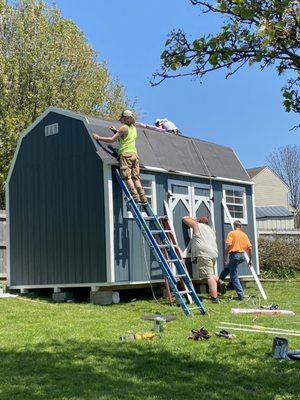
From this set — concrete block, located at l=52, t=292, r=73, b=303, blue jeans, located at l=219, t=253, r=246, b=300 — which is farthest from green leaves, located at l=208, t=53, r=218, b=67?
concrete block, located at l=52, t=292, r=73, b=303

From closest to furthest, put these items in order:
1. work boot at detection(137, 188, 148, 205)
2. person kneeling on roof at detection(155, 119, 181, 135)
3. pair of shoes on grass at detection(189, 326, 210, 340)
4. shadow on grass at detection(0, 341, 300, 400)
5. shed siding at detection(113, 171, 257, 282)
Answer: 1. shadow on grass at detection(0, 341, 300, 400)
2. pair of shoes on grass at detection(189, 326, 210, 340)
3. work boot at detection(137, 188, 148, 205)
4. shed siding at detection(113, 171, 257, 282)
5. person kneeling on roof at detection(155, 119, 181, 135)

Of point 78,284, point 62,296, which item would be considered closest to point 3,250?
point 62,296

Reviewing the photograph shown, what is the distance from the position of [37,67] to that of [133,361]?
19.4 meters

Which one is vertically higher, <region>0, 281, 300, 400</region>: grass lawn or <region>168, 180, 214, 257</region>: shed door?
<region>168, 180, 214, 257</region>: shed door

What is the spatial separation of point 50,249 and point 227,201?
195 inches

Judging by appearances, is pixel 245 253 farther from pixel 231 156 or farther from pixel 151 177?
pixel 231 156

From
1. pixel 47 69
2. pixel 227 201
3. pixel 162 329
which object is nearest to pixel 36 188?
pixel 227 201

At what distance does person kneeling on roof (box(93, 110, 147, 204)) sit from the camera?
11.7 m

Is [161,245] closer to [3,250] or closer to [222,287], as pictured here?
[222,287]

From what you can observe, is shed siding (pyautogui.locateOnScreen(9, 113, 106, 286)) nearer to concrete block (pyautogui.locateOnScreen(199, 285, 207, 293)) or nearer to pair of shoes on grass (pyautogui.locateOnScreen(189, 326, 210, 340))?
concrete block (pyautogui.locateOnScreen(199, 285, 207, 293))

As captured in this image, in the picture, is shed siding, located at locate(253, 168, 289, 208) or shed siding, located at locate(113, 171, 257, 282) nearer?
shed siding, located at locate(113, 171, 257, 282)

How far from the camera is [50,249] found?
13.1 meters

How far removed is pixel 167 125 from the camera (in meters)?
15.2

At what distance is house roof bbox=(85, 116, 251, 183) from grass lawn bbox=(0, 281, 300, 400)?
13.5 ft
